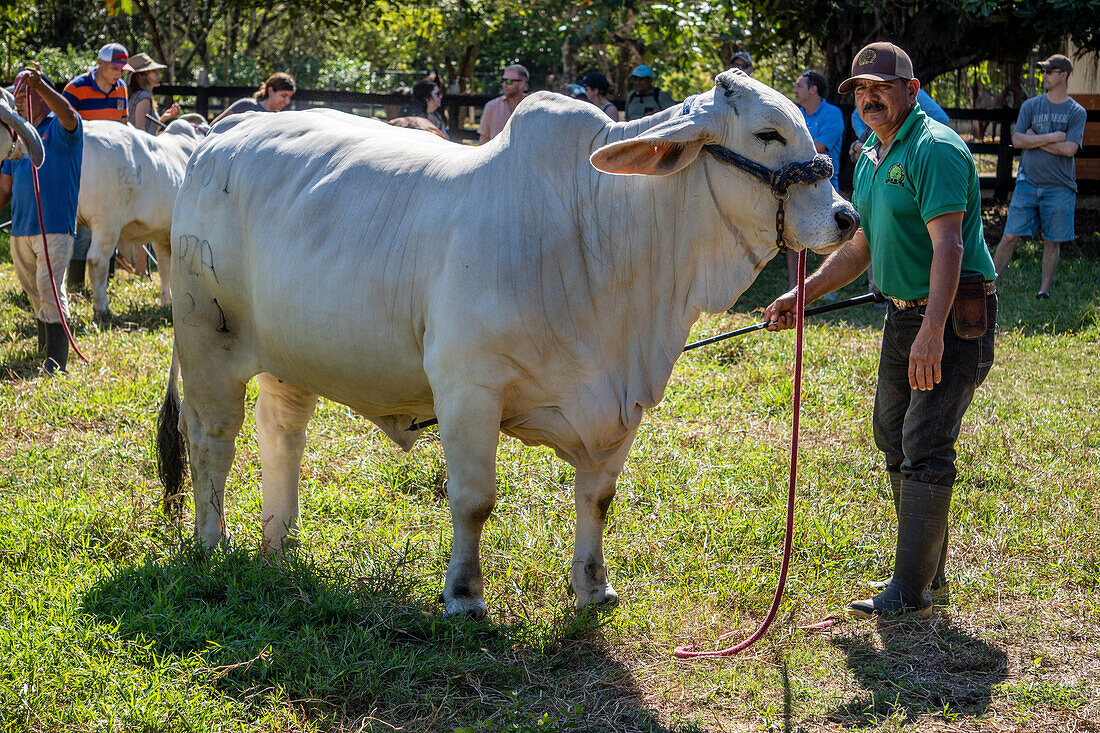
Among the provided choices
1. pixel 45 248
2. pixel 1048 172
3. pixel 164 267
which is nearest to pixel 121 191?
pixel 164 267

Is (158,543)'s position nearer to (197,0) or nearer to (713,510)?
(713,510)

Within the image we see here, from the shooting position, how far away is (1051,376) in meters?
6.91

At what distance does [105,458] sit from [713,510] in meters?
3.03

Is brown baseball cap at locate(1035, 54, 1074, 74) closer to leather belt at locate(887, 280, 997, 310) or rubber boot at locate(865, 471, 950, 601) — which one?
leather belt at locate(887, 280, 997, 310)

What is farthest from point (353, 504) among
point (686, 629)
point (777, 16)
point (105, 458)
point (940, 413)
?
point (777, 16)

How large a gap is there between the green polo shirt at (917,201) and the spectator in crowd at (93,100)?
26.2 feet

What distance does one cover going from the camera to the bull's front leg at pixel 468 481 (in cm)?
335

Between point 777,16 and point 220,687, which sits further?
point 777,16

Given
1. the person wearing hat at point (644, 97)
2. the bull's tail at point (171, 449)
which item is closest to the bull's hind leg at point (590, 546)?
the bull's tail at point (171, 449)

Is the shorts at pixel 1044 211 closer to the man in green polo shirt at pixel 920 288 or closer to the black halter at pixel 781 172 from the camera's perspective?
the man in green polo shirt at pixel 920 288

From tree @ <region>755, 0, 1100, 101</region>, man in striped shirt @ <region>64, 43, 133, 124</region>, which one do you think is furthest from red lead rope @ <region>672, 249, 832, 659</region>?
tree @ <region>755, 0, 1100, 101</region>

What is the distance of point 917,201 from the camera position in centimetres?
354

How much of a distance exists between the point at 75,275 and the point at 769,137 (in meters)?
8.37

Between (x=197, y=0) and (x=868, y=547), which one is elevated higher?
(x=197, y=0)
